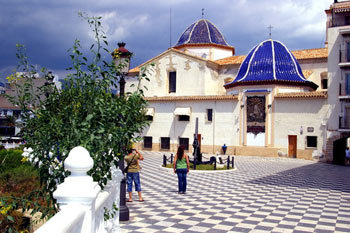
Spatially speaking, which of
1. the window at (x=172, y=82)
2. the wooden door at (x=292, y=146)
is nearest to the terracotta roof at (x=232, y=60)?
the window at (x=172, y=82)

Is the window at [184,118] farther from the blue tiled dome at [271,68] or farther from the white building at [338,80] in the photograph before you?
the white building at [338,80]

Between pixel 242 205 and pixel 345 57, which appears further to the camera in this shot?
pixel 345 57

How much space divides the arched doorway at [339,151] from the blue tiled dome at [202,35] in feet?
57.0

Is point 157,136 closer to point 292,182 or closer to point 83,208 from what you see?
point 292,182

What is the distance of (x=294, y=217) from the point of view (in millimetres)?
9148

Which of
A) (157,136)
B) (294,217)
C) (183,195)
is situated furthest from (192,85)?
(294,217)

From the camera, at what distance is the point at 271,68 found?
3047 centimetres

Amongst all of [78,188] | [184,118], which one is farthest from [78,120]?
[184,118]

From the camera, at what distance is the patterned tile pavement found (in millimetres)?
8180

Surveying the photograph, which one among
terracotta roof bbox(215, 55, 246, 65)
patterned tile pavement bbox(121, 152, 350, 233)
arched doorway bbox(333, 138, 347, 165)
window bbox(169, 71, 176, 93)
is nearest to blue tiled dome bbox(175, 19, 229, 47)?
terracotta roof bbox(215, 55, 246, 65)

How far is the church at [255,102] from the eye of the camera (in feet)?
91.8

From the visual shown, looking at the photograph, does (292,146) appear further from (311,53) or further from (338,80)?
(311,53)

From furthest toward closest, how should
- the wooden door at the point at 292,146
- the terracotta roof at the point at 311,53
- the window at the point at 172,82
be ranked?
the window at the point at 172,82, the terracotta roof at the point at 311,53, the wooden door at the point at 292,146

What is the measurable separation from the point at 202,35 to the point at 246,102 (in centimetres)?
1328
